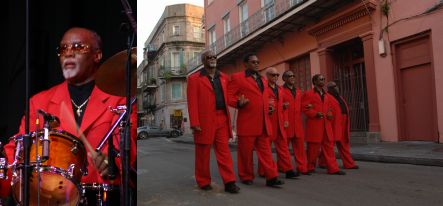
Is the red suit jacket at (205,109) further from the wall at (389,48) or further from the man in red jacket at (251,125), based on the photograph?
the wall at (389,48)

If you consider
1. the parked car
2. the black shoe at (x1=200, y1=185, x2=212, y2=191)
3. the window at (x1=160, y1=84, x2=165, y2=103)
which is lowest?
the black shoe at (x1=200, y1=185, x2=212, y2=191)

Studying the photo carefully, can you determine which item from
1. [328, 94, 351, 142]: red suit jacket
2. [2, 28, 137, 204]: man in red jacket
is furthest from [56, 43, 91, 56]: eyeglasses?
[328, 94, 351, 142]: red suit jacket

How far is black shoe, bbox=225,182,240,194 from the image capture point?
1.87 metres

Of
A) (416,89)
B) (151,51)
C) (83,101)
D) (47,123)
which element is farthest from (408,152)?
Result: (47,123)

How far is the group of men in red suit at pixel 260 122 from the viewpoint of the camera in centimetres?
187

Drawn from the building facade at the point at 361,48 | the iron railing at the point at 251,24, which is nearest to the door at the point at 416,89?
the building facade at the point at 361,48

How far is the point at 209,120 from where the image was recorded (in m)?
2.37

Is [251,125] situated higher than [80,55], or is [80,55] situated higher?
[80,55]

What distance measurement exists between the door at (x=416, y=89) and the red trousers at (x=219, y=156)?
0.75 metres

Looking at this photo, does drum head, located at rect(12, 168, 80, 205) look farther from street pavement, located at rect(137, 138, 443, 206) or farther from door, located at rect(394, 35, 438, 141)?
door, located at rect(394, 35, 438, 141)

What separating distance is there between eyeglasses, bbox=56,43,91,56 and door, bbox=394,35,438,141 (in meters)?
1.12

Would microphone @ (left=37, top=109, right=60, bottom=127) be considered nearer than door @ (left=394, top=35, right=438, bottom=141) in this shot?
No

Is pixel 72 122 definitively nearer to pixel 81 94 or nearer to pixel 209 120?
pixel 81 94

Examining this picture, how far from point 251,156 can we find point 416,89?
1132 millimetres
